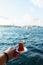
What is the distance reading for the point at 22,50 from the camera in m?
2.55

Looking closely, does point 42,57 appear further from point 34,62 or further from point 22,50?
point 22,50

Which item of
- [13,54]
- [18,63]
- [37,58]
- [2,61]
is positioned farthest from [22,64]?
[2,61]

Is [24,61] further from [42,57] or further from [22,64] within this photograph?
[42,57]

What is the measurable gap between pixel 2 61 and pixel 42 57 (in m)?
2.97

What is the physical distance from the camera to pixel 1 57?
200 centimetres

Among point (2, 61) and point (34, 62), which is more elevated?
point (2, 61)

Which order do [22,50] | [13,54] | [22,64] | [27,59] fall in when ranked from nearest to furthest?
[13,54]
[22,50]
[22,64]
[27,59]

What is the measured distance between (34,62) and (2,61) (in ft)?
8.32

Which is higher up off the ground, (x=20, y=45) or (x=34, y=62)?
(x=20, y=45)

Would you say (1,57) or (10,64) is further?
(10,64)

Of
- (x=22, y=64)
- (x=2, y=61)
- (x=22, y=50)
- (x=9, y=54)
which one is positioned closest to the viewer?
(x=2, y=61)

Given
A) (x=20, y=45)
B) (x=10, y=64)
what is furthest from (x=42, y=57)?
(x=20, y=45)

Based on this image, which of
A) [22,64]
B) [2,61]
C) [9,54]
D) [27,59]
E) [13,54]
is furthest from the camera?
[27,59]

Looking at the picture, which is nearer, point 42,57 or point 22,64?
point 22,64
